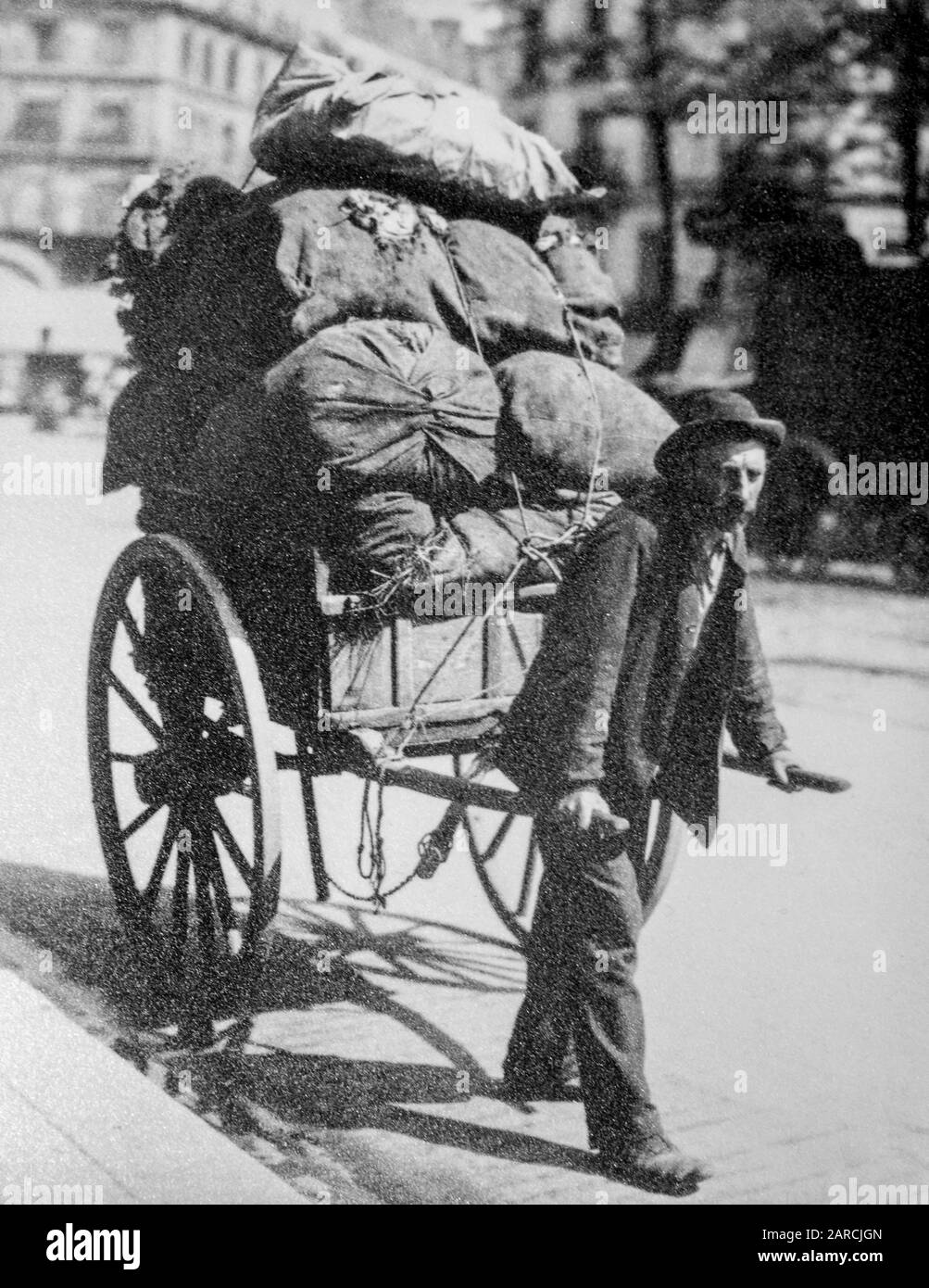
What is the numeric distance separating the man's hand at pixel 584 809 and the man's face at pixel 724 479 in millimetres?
680

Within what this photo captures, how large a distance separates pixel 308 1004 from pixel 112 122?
3420 millimetres

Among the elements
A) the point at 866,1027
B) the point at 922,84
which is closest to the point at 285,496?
the point at 866,1027

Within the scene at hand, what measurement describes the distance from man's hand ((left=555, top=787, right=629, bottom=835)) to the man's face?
0.68 meters

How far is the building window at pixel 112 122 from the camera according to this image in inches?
200

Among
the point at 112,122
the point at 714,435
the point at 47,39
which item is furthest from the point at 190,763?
the point at 112,122

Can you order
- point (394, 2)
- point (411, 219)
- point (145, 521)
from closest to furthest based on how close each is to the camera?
point (411, 219)
point (394, 2)
point (145, 521)

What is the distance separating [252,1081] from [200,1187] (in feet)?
1.95

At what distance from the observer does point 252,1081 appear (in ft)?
11.8

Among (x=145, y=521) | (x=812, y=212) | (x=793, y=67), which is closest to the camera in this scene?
(x=145, y=521)

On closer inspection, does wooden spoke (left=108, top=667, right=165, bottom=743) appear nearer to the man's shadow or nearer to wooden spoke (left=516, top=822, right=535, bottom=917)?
the man's shadow

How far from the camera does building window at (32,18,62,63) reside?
13.5ft

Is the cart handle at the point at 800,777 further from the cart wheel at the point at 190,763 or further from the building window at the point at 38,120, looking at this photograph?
the building window at the point at 38,120
